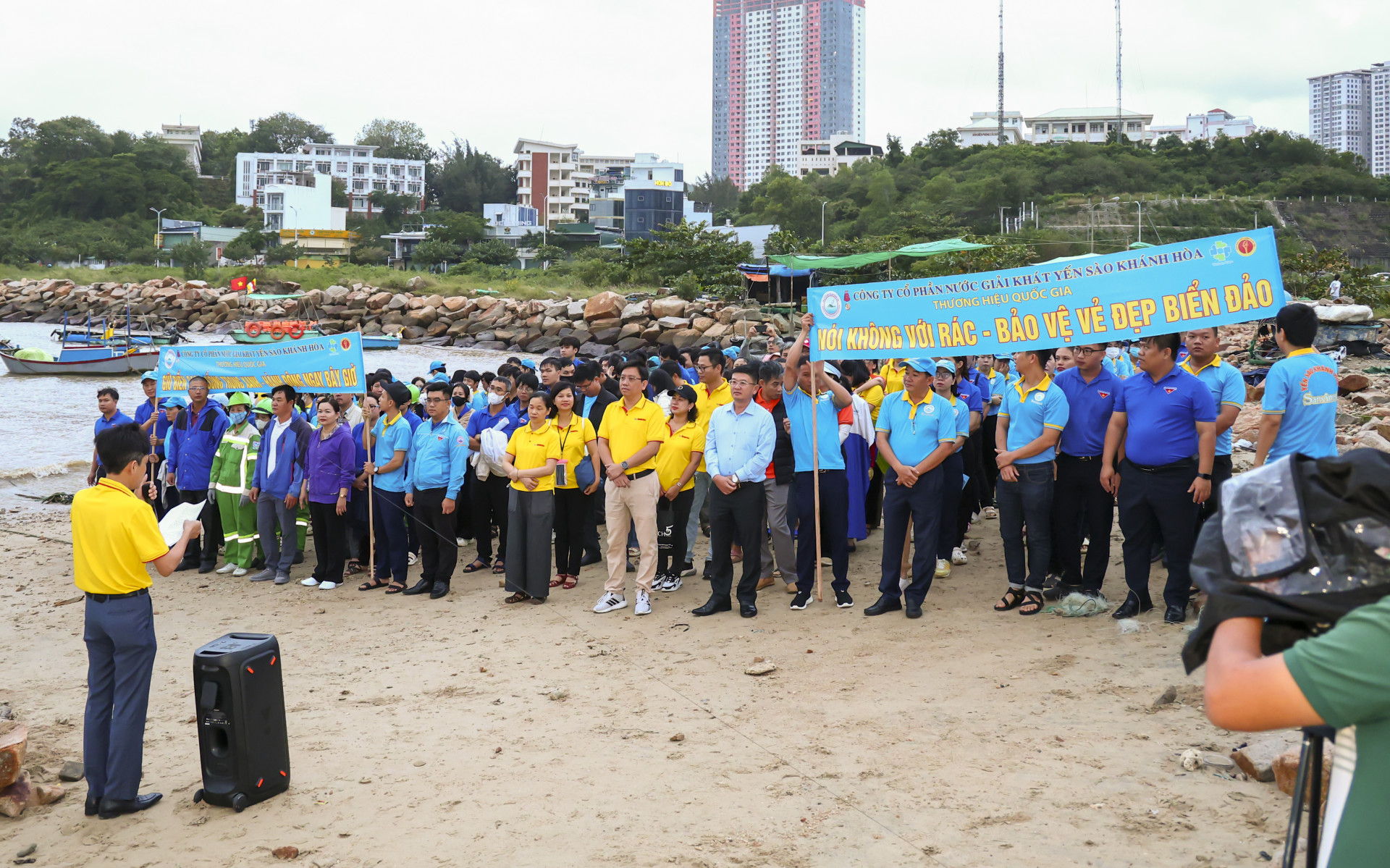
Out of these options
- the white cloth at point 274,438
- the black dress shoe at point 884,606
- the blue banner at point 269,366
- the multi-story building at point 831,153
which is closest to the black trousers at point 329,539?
the white cloth at point 274,438

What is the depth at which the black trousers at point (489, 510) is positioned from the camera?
9.76 meters

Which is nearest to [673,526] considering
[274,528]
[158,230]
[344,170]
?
[274,528]

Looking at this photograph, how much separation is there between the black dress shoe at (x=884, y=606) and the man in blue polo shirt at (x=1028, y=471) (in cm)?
70

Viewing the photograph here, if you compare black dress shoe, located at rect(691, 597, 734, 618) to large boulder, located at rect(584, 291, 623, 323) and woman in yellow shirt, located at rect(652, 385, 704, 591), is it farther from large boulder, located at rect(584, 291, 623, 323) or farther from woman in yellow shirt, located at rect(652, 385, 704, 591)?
large boulder, located at rect(584, 291, 623, 323)

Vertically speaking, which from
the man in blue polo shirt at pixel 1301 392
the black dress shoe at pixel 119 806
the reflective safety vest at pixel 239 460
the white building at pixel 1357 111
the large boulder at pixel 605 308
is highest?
the white building at pixel 1357 111

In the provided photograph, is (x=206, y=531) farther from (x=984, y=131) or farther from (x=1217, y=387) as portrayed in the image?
(x=984, y=131)

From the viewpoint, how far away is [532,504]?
8.45 meters

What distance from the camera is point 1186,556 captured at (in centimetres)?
673

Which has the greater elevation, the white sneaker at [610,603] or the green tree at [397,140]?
the green tree at [397,140]

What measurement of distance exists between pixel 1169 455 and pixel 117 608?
236 inches

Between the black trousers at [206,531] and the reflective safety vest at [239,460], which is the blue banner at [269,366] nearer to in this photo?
the reflective safety vest at [239,460]

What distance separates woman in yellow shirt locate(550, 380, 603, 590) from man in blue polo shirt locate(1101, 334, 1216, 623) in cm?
423


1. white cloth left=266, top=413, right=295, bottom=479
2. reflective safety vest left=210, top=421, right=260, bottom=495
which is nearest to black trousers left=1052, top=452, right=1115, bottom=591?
white cloth left=266, top=413, right=295, bottom=479

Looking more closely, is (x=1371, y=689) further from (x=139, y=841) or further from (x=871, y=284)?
(x=871, y=284)
